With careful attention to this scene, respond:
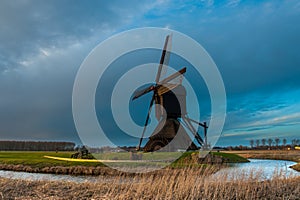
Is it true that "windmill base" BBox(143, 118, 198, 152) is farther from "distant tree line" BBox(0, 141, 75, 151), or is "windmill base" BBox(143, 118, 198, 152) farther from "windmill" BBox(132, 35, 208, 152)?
"distant tree line" BBox(0, 141, 75, 151)

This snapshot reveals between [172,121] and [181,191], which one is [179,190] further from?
[172,121]

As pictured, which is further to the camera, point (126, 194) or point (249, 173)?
point (249, 173)

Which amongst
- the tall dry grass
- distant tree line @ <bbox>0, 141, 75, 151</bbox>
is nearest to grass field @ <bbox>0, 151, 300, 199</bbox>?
the tall dry grass

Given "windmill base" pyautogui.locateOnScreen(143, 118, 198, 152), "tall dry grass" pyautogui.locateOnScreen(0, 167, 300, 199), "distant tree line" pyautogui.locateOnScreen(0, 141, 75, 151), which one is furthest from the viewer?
"distant tree line" pyautogui.locateOnScreen(0, 141, 75, 151)

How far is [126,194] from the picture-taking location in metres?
6.40

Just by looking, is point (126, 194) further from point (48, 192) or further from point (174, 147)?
point (174, 147)

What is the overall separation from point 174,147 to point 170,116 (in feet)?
8.27

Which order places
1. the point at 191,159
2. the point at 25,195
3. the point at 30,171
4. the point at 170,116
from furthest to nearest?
1. the point at 170,116
2. the point at 191,159
3. the point at 30,171
4. the point at 25,195

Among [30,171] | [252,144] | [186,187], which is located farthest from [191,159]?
[252,144]

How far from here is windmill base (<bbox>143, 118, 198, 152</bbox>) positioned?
69.0ft

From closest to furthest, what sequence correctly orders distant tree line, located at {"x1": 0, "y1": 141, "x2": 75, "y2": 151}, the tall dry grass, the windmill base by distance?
the tall dry grass
the windmill base
distant tree line, located at {"x1": 0, "y1": 141, "x2": 75, "y2": 151}

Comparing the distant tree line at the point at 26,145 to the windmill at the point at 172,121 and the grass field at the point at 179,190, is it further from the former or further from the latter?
the grass field at the point at 179,190

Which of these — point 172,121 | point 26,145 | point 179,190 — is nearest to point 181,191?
point 179,190

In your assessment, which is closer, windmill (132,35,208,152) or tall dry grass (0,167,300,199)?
tall dry grass (0,167,300,199)
